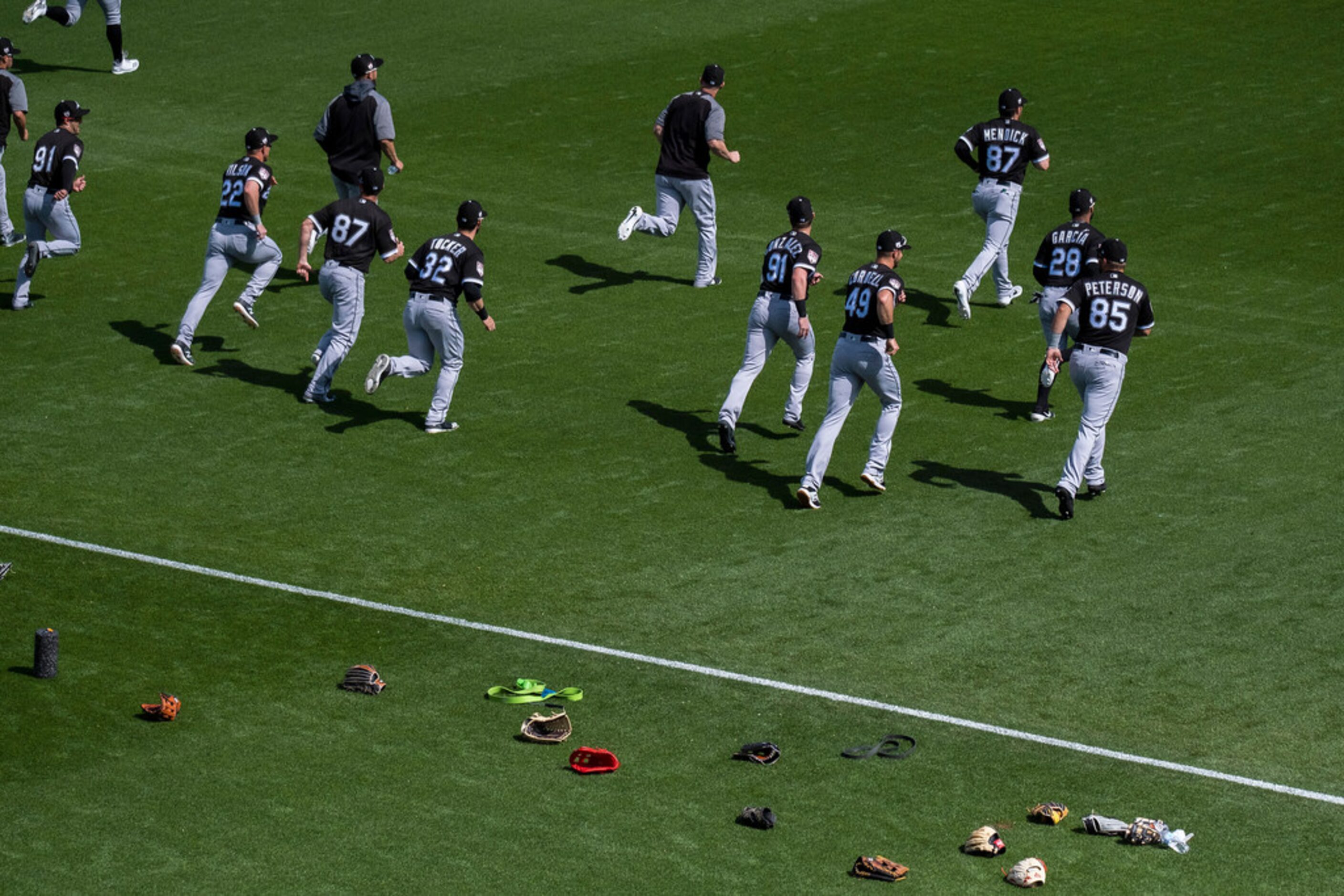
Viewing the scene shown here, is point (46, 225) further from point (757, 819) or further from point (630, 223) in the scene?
point (757, 819)

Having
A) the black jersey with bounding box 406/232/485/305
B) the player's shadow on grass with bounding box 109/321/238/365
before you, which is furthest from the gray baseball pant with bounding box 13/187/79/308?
the black jersey with bounding box 406/232/485/305

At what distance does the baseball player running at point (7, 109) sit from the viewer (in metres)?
21.6

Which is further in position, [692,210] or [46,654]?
[692,210]

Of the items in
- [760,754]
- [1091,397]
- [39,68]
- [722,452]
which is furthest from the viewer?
[39,68]

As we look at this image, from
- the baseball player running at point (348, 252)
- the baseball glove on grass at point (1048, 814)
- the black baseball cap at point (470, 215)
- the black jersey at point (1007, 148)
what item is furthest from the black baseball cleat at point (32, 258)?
the baseball glove on grass at point (1048, 814)

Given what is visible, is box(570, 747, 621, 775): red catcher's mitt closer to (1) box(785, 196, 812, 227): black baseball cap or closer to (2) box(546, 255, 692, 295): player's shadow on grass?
(1) box(785, 196, 812, 227): black baseball cap

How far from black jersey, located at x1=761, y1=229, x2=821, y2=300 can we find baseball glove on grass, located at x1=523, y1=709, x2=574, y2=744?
6089 mm

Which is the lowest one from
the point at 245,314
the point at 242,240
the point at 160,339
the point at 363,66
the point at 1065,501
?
the point at 160,339

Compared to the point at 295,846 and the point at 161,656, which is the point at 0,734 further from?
the point at 295,846

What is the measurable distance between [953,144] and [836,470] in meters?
12.6

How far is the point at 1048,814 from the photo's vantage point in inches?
396

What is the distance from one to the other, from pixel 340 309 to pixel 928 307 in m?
7.36

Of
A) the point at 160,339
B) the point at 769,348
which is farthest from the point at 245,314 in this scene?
the point at 769,348

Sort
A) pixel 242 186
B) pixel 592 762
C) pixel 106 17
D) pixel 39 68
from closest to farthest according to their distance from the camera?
pixel 592 762 < pixel 242 186 < pixel 106 17 < pixel 39 68
